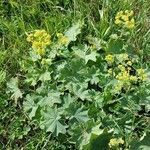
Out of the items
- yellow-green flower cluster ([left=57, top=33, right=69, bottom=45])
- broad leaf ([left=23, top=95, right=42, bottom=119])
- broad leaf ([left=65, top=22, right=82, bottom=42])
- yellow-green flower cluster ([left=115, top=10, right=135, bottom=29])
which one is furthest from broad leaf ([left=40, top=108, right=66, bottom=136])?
yellow-green flower cluster ([left=115, top=10, right=135, bottom=29])

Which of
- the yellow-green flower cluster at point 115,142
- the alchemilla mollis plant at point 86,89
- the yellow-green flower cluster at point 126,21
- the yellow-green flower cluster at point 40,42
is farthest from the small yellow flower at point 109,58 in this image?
the yellow-green flower cluster at point 115,142

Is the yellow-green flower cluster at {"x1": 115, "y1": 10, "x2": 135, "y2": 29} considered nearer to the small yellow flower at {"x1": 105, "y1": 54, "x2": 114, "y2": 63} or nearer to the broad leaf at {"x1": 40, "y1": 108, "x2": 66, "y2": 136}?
the small yellow flower at {"x1": 105, "y1": 54, "x2": 114, "y2": 63}

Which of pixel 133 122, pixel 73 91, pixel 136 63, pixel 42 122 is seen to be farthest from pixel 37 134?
pixel 136 63

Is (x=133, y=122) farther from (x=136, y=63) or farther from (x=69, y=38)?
(x=69, y=38)

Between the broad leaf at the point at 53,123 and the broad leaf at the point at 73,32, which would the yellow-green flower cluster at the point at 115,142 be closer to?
the broad leaf at the point at 53,123

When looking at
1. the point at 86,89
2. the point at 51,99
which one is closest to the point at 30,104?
the point at 51,99

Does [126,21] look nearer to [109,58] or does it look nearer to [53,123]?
[109,58]
